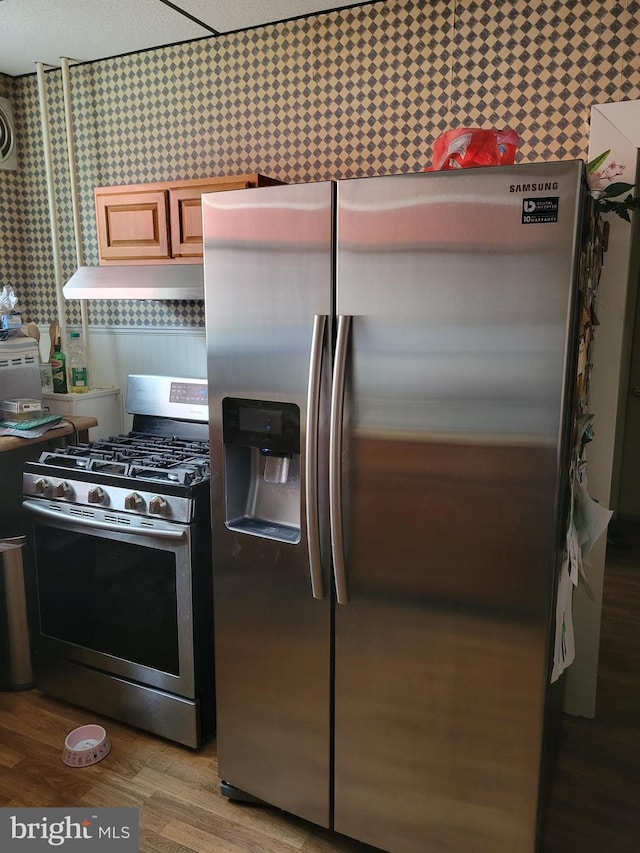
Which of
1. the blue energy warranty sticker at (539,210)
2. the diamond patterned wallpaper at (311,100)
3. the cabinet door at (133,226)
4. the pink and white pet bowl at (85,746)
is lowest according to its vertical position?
the pink and white pet bowl at (85,746)

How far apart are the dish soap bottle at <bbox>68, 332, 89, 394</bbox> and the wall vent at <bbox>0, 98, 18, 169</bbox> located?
2.91ft

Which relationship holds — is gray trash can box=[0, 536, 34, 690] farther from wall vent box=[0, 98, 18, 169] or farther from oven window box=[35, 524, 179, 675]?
wall vent box=[0, 98, 18, 169]

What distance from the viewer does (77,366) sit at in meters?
3.23

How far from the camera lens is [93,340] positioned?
3.26 metres

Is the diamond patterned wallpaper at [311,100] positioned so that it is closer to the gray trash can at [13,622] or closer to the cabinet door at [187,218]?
the cabinet door at [187,218]

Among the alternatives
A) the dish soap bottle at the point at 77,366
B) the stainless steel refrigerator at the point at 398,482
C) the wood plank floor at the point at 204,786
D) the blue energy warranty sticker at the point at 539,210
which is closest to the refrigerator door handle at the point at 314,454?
the stainless steel refrigerator at the point at 398,482

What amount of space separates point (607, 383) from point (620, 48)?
107cm

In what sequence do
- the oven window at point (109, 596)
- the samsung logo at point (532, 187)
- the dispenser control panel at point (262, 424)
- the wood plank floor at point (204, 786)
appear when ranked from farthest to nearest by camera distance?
the oven window at point (109, 596)
the wood plank floor at point (204, 786)
the dispenser control panel at point (262, 424)
the samsung logo at point (532, 187)

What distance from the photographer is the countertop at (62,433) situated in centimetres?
258

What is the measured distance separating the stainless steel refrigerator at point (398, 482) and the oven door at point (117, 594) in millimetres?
301

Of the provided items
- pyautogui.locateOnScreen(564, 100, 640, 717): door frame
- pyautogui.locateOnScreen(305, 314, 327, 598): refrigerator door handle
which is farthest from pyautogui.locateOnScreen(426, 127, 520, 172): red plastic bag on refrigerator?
pyautogui.locateOnScreen(564, 100, 640, 717): door frame

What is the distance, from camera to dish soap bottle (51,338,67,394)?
312cm

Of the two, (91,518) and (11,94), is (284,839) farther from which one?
(11,94)

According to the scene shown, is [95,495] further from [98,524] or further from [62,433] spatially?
[62,433]
